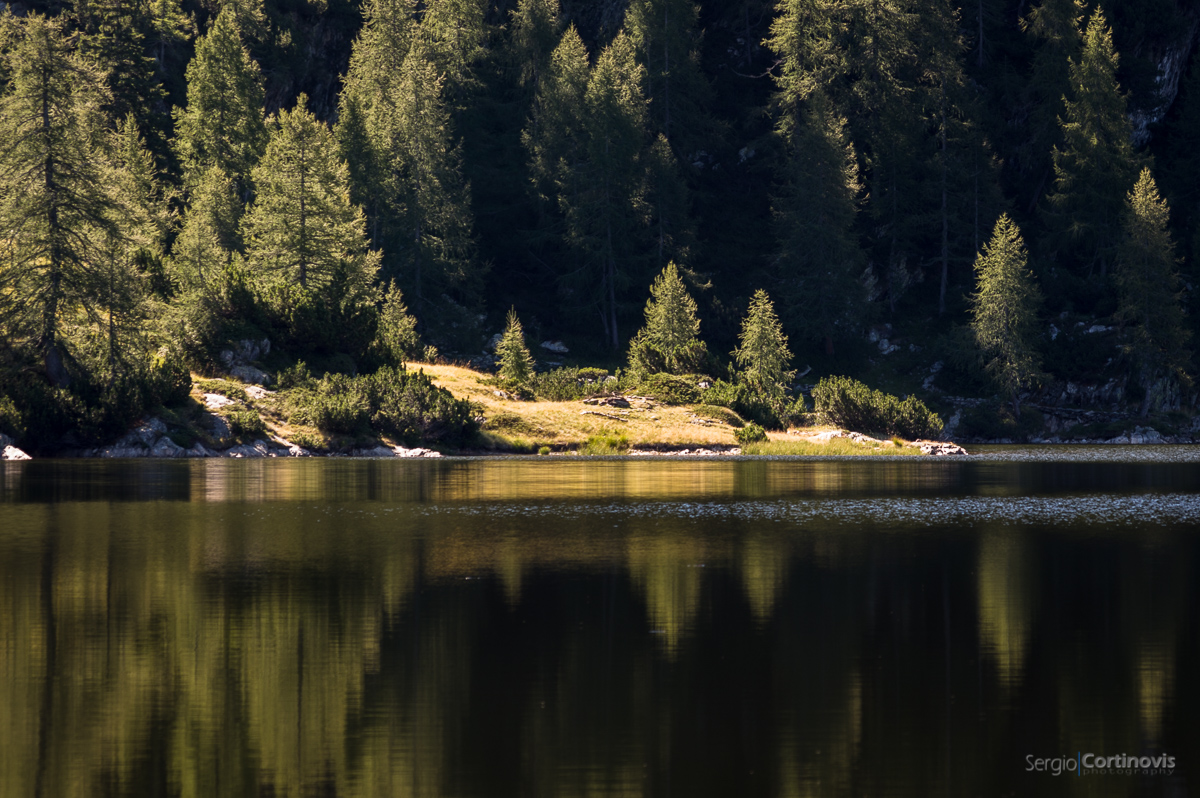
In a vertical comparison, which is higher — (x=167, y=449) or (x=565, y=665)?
(x=167, y=449)

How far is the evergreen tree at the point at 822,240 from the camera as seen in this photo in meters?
84.7

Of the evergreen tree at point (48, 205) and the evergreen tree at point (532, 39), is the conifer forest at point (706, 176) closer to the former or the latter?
the evergreen tree at point (532, 39)

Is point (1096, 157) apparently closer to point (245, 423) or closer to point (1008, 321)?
point (1008, 321)

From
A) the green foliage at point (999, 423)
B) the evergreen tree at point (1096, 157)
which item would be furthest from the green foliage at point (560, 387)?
the evergreen tree at point (1096, 157)

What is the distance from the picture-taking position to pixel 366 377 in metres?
55.8

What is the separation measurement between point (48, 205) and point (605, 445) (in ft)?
95.5

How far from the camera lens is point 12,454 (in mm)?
45719

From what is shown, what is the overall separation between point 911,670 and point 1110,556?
10.3m

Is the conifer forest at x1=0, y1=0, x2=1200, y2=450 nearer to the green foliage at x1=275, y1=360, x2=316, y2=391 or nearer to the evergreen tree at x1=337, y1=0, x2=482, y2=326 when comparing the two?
the evergreen tree at x1=337, y1=0, x2=482, y2=326

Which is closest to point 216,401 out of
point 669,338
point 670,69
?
point 669,338

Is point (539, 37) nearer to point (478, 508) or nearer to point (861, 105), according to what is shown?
point (861, 105)

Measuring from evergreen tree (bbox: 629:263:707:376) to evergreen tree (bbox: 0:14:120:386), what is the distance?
103 ft

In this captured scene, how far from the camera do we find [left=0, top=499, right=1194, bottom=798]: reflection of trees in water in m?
8.47

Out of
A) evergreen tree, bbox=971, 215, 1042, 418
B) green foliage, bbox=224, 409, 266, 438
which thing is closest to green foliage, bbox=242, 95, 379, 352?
green foliage, bbox=224, 409, 266, 438
